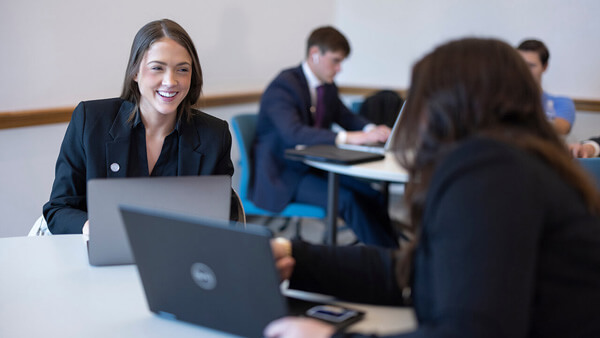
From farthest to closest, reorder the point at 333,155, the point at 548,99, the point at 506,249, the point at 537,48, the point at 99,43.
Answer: the point at 548,99, the point at 537,48, the point at 99,43, the point at 333,155, the point at 506,249

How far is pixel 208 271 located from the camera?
1.03 m

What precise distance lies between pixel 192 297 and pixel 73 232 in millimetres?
836

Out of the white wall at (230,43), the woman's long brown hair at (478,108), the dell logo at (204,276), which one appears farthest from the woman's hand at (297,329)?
the white wall at (230,43)

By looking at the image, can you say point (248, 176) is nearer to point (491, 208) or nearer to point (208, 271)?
point (208, 271)

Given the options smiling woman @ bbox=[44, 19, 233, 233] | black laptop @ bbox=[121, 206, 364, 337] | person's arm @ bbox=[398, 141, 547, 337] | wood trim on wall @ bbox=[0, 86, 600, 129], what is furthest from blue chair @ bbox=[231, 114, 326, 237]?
person's arm @ bbox=[398, 141, 547, 337]

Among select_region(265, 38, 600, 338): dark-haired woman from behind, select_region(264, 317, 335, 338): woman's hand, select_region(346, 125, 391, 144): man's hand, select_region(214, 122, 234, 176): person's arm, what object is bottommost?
select_region(346, 125, 391, 144): man's hand

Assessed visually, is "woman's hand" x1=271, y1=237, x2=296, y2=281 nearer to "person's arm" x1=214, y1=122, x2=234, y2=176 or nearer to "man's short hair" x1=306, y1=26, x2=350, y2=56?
"person's arm" x1=214, y1=122, x2=234, y2=176

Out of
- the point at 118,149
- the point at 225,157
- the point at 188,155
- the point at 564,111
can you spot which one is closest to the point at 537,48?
the point at 564,111

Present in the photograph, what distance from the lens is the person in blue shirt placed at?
3.43 m

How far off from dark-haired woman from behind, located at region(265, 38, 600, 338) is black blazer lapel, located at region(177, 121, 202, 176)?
1078 mm

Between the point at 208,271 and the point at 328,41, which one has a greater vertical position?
the point at 328,41

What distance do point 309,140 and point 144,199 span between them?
2.02 m

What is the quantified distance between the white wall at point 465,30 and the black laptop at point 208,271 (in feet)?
9.32

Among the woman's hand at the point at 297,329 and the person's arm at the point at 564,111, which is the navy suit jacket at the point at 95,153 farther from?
the person's arm at the point at 564,111
